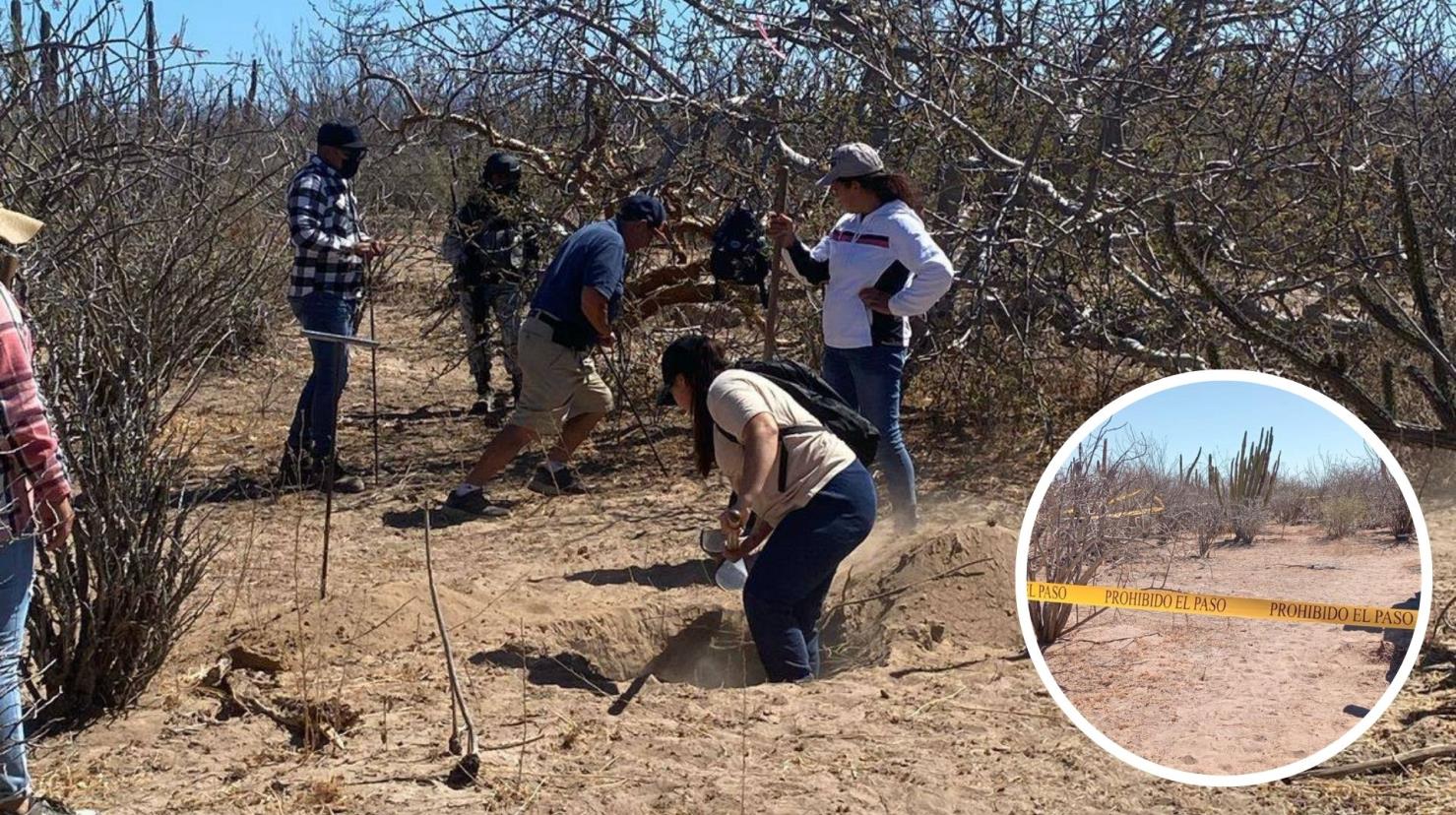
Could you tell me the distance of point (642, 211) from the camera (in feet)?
21.1

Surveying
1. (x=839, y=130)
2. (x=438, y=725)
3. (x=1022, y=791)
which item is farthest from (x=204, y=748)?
(x=839, y=130)

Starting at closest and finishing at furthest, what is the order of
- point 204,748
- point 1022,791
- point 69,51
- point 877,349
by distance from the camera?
point 1022,791
point 204,748
point 69,51
point 877,349

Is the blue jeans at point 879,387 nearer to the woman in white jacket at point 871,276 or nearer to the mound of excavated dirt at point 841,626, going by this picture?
the woman in white jacket at point 871,276

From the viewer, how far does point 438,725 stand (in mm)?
4109

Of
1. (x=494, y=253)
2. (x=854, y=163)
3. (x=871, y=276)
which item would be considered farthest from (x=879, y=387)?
(x=494, y=253)

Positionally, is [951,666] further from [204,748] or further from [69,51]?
[69,51]

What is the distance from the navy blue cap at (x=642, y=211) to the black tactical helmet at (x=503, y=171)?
183 cm

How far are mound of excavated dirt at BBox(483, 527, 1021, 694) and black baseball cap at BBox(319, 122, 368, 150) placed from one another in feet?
8.96

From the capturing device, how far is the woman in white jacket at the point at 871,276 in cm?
562

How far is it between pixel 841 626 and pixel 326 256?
3060mm

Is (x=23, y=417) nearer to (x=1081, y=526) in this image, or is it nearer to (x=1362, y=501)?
(x=1081, y=526)

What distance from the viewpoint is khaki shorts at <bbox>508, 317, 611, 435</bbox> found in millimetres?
6777

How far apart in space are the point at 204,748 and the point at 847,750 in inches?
66.2

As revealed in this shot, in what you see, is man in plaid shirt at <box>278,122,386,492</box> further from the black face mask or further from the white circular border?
the white circular border
